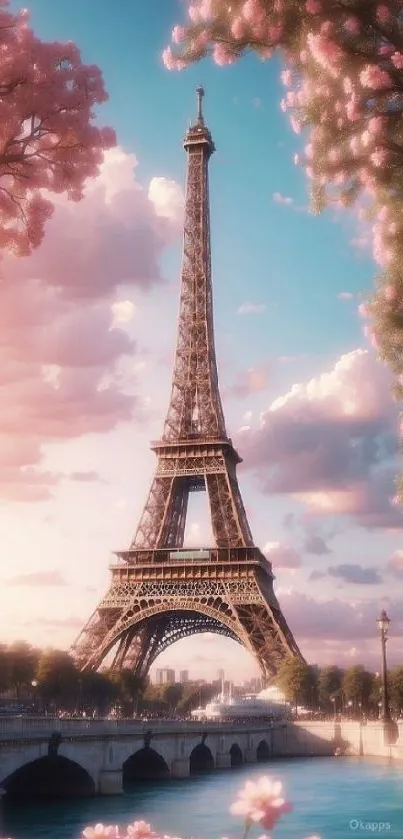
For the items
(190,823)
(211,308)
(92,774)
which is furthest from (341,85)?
(211,308)

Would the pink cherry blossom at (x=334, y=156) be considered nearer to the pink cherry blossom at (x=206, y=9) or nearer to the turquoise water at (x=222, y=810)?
the pink cherry blossom at (x=206, y=9)

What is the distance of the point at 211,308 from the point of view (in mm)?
94875

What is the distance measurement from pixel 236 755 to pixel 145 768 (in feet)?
51.3

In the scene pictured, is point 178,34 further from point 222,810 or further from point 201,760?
point 201,760

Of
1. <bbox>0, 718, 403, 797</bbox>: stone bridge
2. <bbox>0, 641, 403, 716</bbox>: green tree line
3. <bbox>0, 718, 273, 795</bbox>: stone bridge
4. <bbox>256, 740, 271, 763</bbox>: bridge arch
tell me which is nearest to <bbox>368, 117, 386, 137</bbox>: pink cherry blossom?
<bbox>0, 718, 403, 797</bbox>: stone bridge

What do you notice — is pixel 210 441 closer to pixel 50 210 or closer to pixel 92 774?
pixel 92 774

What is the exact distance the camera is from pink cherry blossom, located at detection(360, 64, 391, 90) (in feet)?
30.9

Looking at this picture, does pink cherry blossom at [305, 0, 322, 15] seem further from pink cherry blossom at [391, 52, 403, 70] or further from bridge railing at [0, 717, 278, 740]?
bridge railing at [0, 717, 278, 740]

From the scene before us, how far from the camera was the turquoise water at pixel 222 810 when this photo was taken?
38.2m

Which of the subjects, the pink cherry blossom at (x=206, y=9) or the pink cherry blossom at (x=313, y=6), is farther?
the pink cherry blossom at (x=206, y=9)

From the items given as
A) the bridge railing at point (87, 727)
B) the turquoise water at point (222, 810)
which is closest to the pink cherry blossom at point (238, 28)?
the turquoise water at point (222, 810)

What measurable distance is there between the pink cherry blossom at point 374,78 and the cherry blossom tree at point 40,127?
10.4 feet

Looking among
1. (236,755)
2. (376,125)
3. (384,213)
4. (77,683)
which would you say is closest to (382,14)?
(376,125)

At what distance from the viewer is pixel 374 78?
9461mm
